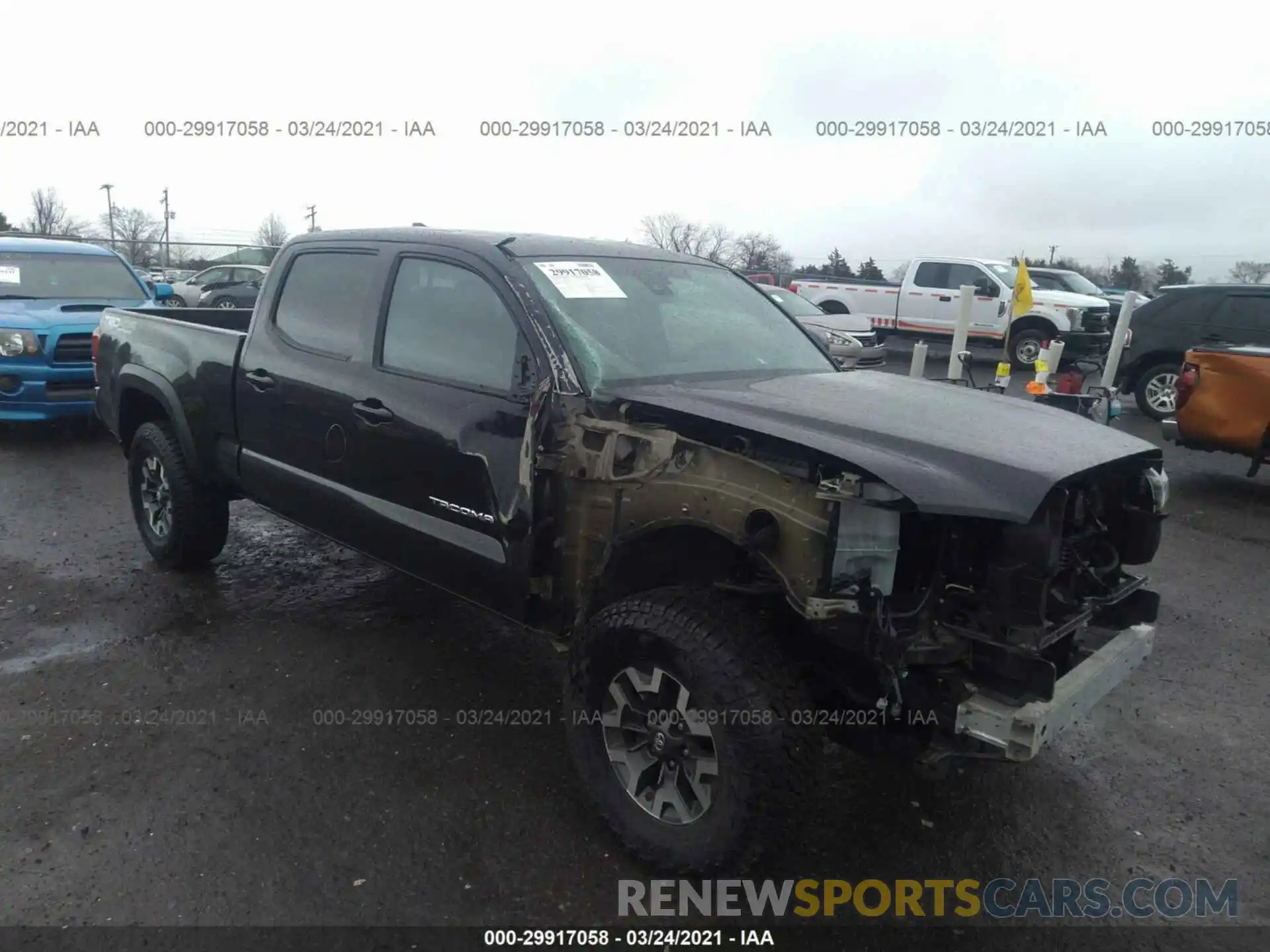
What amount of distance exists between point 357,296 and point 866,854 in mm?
2952

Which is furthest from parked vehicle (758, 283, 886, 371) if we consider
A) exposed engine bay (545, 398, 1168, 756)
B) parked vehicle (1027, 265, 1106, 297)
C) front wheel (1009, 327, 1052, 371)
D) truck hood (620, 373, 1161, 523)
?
exposed engine bay (545, 398, 1168, 756)

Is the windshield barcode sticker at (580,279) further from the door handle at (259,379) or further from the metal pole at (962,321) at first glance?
the metal pole at (962,321)

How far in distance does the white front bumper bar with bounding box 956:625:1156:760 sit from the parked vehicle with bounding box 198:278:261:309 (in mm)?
20955

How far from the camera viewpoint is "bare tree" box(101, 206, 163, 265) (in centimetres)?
2427

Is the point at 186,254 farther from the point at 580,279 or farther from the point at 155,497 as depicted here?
the point at 580,279

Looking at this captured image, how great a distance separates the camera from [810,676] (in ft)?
9.22

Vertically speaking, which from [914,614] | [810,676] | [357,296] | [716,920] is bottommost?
[716,920]

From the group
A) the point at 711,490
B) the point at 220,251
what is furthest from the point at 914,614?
the point at 220,251

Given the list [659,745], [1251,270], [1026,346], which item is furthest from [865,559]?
[1251,270]

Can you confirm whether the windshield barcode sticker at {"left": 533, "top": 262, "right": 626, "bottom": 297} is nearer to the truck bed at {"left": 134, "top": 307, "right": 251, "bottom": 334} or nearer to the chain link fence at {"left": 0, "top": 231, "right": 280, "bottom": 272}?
the truck bed at {"left": 134, "top": 307, "right": 251, "bottom": 334}

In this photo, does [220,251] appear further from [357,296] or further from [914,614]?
[914,614]

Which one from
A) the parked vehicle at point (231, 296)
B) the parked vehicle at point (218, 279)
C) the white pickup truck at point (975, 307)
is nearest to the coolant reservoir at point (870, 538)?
the white pickup truck at point (975, 307)

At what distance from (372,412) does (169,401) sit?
1.91 metres

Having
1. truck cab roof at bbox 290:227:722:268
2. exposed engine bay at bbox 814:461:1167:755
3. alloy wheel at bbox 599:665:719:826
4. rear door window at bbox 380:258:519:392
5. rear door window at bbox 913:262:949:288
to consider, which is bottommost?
alloy wheel at bbox 599:665:719:826
